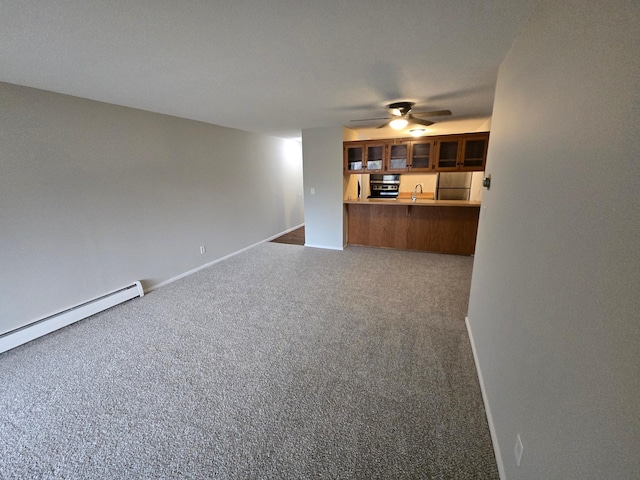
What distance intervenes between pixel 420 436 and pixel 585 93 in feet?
5.95

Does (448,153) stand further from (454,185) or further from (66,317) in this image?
(66,317)

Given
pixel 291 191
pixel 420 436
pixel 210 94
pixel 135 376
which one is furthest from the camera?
pixel 291 191

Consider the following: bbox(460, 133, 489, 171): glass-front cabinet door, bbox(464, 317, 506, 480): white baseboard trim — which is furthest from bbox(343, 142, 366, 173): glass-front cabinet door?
bbox(464, 317, 506, 480): white baseboard trim

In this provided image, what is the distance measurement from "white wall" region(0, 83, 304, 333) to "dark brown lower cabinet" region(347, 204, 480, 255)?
2.58 m

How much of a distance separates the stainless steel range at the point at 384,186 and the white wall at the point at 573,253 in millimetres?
3785

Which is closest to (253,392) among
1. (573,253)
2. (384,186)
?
(573,253)

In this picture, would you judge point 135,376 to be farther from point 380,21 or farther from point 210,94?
point 380,21

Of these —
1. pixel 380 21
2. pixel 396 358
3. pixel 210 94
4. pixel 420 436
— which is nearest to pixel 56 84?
pixel 210 94

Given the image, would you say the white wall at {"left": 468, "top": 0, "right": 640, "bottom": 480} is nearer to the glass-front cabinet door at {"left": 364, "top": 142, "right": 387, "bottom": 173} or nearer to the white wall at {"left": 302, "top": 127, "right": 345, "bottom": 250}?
the glass-front cabinet door at {"left": 364, "top": 142, "right": 387, "bottom": 173}

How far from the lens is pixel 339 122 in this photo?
434 cm

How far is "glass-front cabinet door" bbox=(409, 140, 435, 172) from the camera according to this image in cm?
426

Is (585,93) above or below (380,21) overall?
below

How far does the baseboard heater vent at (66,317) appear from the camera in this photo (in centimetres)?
240

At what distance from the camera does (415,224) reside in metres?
4.88
